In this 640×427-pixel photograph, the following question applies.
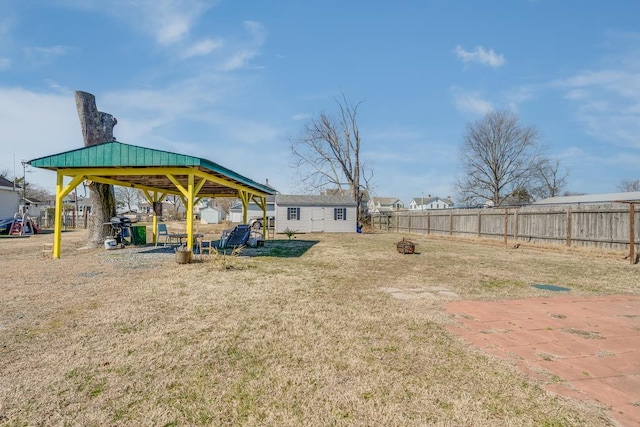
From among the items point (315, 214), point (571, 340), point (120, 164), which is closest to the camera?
point (571, 340)

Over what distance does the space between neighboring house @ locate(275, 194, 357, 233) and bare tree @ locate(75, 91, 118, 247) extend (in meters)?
13.7

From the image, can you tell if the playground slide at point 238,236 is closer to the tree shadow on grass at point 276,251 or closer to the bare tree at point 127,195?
the tree shadow on grass at point 276,251

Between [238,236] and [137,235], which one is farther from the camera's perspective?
[137,235]

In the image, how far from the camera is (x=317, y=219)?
25719 millimetres

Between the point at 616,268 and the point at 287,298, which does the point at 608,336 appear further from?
the point at 616,268

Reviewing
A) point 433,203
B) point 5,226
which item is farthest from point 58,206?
point 433,203

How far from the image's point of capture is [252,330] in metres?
3.74

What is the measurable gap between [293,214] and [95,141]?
14.9m

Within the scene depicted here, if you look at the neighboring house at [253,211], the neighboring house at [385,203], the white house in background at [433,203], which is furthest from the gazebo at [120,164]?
the neighboring house at [385,203]

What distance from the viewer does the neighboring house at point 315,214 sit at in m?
25.3

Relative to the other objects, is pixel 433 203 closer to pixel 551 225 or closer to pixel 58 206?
pixel 551 225

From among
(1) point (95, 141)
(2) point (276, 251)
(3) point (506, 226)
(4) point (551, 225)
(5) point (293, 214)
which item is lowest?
(2) point (276, 251)

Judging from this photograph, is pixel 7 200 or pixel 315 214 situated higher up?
pixel 7 200

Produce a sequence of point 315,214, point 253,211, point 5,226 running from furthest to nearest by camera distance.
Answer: point 253,211 < point 315,214 < point 5,226
